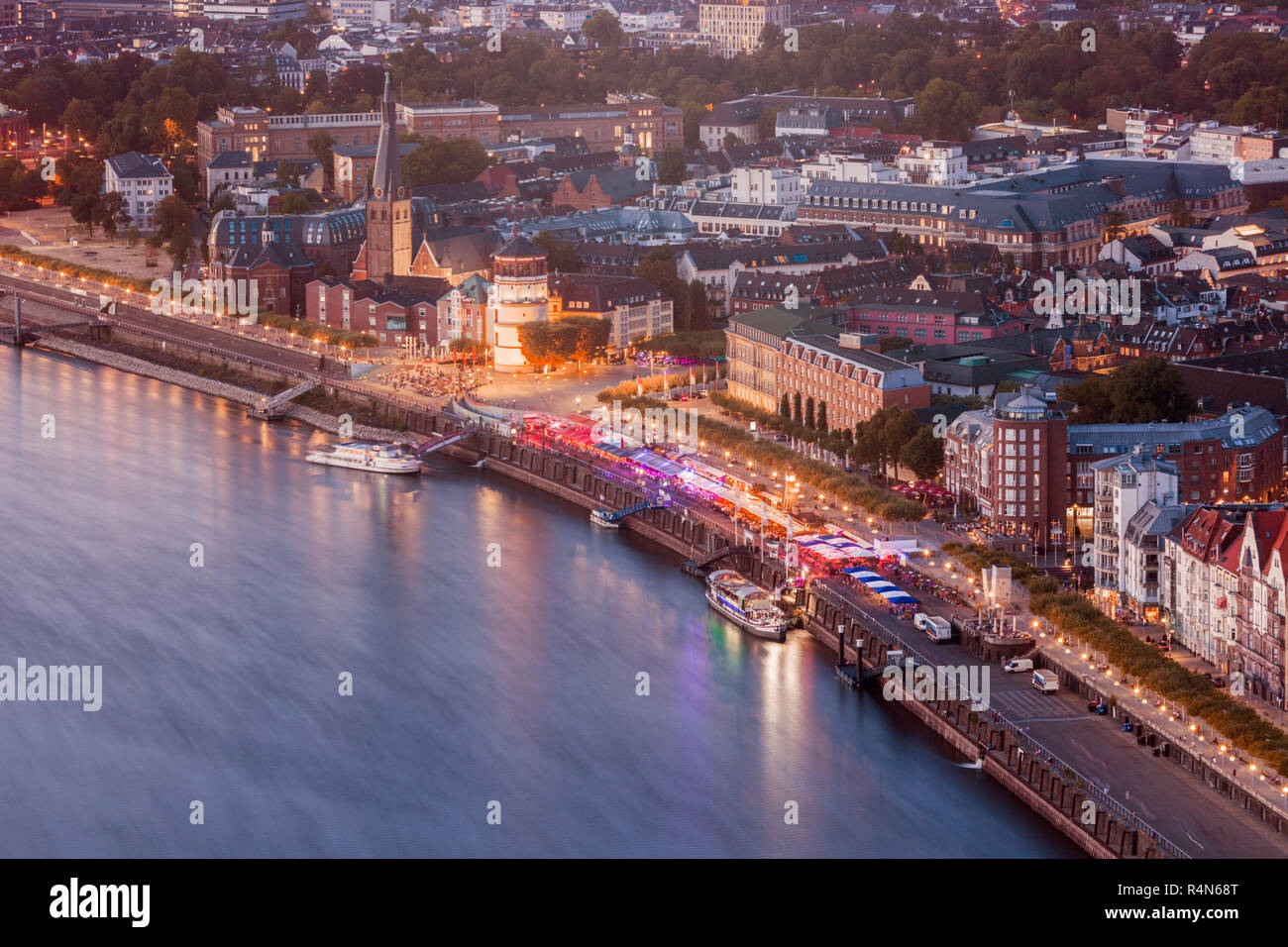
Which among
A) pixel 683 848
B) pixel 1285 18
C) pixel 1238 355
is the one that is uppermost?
Result: pixel 1285 18

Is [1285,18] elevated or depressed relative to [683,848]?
elevated

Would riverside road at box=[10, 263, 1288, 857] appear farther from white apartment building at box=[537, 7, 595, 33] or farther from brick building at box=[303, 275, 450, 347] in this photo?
white apartment building at box=[537, 7, 595, 33]

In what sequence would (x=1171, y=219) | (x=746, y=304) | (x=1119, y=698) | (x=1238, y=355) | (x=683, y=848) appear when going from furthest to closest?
(x=1171, y=219) < (x=746, y=304) < (x=1238, y=355) < (x=1119, y=698) < (x=683, y=848)

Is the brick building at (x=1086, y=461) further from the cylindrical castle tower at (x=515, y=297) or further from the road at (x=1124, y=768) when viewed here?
the cylindrical castle tower at (x=515, y=297)

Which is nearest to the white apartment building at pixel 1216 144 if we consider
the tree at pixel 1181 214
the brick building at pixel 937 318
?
the tree at pixel 1181 214

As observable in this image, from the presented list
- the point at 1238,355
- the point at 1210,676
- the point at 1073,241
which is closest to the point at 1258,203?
the point at 1073,241

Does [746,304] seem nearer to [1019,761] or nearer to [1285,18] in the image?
[1019,761]

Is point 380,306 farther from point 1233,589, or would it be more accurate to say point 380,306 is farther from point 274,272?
point 1233,589
